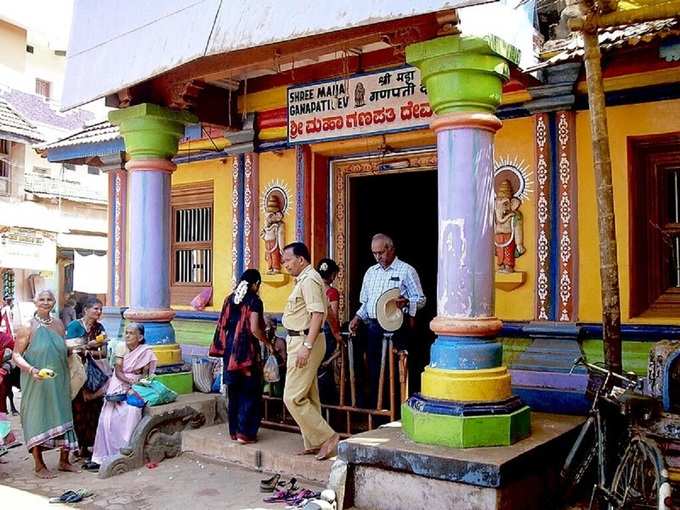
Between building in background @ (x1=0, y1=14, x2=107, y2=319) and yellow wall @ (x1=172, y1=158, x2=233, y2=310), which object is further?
building in background @ (x1=0, y1=14, x2=107, y2=319)

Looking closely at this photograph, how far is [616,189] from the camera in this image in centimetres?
615

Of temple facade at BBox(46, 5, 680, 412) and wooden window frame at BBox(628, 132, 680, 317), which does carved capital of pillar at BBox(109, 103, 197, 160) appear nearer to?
temple facade at BBox(46, 5, 680, 412)

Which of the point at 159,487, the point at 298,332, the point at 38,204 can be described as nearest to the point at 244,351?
the point at 298,332

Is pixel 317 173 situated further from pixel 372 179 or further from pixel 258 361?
pixel 258 361

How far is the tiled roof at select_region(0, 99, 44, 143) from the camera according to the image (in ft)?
60.6

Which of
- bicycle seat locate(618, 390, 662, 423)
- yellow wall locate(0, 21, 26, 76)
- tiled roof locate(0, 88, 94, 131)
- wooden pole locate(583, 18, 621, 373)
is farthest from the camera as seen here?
yellow wall locate(0, 21, 26, 76)

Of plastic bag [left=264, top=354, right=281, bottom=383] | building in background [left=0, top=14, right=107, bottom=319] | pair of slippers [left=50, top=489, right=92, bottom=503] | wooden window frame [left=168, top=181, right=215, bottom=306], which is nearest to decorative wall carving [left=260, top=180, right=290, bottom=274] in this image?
wooden window frame [left=168, top=181, right=215, bottom=306]

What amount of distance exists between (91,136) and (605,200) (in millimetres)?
7206

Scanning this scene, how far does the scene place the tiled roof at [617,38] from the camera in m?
4.98

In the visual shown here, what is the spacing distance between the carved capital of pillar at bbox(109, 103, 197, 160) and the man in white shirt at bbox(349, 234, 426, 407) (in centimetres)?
237

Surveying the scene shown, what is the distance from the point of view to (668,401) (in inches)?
179

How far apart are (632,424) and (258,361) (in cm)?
308

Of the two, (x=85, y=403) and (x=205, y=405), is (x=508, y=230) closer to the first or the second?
(x=205, y=405)

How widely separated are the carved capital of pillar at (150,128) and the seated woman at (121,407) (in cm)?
178
